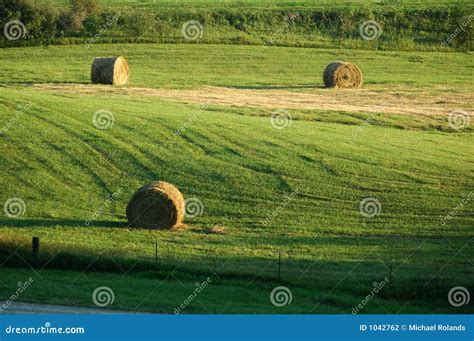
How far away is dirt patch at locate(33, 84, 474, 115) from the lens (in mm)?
49719

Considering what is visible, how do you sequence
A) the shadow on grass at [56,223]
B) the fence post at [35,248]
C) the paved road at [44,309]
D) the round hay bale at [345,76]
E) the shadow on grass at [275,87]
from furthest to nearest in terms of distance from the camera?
the shadow on grass at [275,87] → the round hay bale at [345,76] → the shadow on grass at [56,223] → the fence post at [35,248] → the paved road at [44,309]

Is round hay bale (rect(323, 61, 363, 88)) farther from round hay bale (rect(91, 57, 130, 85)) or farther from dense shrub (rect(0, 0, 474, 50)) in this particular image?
dense shrub (rect(0, 0, 474, 50))

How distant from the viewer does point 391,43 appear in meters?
77.6

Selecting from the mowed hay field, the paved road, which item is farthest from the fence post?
the paved road

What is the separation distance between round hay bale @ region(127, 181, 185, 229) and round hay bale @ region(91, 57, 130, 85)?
971 inches

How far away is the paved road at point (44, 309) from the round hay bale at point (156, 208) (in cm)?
893

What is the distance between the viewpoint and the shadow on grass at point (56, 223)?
30.5 m

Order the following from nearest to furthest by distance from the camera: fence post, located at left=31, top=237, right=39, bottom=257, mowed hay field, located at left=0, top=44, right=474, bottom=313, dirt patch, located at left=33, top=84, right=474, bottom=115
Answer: mowed hay field, located at left=0, top=44, right=474, bottom=313
fence post, located at left=31, top=237, right=39, bottom=257
dirt patch, located at left=33, top=84, right=474, bottom=115

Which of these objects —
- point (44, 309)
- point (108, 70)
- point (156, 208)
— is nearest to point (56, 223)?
point (156, 208)

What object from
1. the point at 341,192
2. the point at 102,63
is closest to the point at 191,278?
the point at 341,192

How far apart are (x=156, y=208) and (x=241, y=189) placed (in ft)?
17.2

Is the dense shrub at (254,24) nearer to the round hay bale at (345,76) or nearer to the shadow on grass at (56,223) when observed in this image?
the round hay bale at (345,76)

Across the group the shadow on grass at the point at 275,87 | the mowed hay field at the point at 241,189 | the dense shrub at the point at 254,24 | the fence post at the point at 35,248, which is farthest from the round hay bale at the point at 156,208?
the dense shrub at the point at 254,24

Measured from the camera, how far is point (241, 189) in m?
34.8
